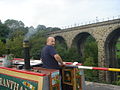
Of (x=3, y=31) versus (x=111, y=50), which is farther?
(x=3, y=31)

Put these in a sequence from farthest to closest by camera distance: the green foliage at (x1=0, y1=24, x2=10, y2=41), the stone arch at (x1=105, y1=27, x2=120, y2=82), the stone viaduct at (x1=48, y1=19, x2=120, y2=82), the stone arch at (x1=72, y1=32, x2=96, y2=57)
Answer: the green foliage at (x1=0, y1=24, x2=10, y2=41) → the stone arch at (x1=72, y1=32, x2=96, y2=57) → the stone arch at (x1=105, y1=27, x2=120, y2=82) → the stone viaduct at (x1=48, y1=19, x2=120, y2=82)

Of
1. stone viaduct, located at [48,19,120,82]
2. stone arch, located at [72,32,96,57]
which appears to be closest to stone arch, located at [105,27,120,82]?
stone viaduct, located at [48,19,120,82]

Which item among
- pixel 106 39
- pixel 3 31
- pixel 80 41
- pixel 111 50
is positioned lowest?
pixel 111 50

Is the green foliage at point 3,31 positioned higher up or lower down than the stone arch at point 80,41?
higher up

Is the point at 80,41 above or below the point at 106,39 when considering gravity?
above

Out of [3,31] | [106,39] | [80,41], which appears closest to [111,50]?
[106,39]

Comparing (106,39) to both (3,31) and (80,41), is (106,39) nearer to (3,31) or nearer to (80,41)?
(80,41)

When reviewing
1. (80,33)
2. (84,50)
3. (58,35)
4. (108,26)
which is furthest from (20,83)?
(84,50)

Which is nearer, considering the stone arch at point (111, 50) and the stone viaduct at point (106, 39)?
the stone viaduct at point (106, 39)

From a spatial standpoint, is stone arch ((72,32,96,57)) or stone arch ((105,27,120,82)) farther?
stone arch ((72,32,96,57))

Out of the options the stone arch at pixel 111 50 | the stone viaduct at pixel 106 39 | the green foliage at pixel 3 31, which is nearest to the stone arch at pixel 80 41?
the stone viaduct at pixel 106 39

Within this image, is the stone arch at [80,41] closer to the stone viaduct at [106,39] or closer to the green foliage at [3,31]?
the stone viaduct at [106,39]

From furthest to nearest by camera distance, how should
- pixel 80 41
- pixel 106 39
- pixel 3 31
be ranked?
pixel 3 31
pixel 80 41
pixel 106 39

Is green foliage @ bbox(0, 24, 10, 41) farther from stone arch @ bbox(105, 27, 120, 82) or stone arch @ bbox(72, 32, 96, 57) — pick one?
stone arch @ bbox(105, 27, 120, 82)
